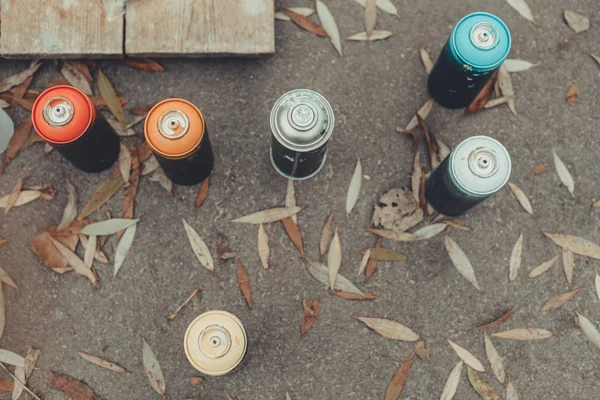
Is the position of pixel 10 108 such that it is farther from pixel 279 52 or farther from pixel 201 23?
pixel 279 52

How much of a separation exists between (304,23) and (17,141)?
3.49ft

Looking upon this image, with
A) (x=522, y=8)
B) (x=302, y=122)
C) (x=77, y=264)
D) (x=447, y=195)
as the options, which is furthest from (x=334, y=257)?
(x=522, y=8)

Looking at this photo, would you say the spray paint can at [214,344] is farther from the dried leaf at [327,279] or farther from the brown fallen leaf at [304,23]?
the brown fallen leaf at [304,23]

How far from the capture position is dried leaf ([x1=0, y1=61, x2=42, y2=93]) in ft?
5.65

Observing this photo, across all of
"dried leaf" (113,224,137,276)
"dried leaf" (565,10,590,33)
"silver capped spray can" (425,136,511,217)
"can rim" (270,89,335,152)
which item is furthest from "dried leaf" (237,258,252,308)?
"dried leaf" (565,10,590,33)

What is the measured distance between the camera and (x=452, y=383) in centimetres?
165

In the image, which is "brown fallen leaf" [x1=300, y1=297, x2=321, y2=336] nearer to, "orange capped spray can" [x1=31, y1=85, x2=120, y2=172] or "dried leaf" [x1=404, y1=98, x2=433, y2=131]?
"dried leaf" [x1=404, y1=98, x2=433, y2=131]

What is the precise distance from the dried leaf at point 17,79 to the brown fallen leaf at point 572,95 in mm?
1853

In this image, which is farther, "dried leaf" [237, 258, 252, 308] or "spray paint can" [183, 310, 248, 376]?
"dried leaf" [237, 258, 252, 308]

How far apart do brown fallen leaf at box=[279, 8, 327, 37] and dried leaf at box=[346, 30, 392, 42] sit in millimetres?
101

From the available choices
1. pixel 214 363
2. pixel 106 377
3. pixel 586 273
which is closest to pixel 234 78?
pixel 214 363

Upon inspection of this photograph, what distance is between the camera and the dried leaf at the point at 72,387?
162cm

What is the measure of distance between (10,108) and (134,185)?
0.51 meters

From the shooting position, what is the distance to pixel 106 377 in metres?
1.63
